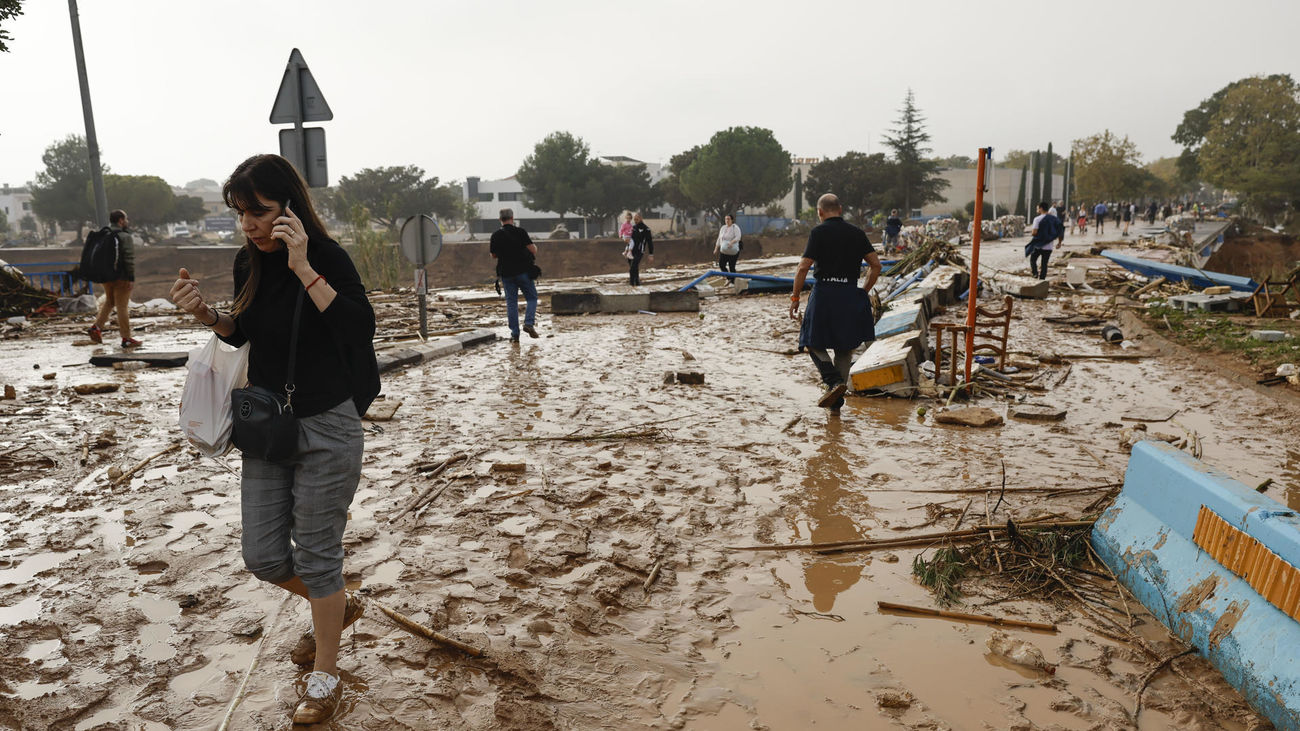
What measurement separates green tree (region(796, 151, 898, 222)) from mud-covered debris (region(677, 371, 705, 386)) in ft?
189

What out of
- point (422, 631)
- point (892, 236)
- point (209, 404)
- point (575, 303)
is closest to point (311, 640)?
point (422, 631)

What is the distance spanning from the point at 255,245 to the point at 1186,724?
3384 mm

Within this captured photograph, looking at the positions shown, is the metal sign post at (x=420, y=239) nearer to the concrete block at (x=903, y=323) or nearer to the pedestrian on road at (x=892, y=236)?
the concrete block at (x=903, y=323)

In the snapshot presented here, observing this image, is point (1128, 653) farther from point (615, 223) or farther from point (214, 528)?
point (615, 223)

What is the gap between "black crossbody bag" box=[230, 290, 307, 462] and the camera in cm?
250

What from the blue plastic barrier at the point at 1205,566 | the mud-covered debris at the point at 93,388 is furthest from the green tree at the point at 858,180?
the blue plastic barrier at the point at 1205,566

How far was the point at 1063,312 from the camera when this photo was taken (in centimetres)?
1438

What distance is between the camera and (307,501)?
2625 millimetres

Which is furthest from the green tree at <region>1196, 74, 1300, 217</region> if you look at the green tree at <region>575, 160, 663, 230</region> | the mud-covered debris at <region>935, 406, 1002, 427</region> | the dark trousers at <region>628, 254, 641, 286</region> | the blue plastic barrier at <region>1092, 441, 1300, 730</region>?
the blue plastic barrier at <region>1092, 441, 1300, 730</region>

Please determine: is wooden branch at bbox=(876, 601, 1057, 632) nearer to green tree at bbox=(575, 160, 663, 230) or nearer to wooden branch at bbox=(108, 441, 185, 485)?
wooden branch at bbox=(108, 441, 185, 485)

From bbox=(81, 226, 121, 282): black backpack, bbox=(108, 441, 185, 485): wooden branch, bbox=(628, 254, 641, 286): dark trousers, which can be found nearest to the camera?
bbox=(108, 441, 185, 485): wooden branch

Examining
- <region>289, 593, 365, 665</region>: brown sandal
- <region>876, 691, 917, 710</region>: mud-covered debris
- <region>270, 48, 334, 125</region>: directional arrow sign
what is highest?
<region>270, 48, 334, 125</region>: directional arrow sign

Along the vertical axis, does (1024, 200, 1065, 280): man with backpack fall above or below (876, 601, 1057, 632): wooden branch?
above

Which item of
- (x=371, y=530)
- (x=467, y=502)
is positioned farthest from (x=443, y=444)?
(x=371, y=530)
